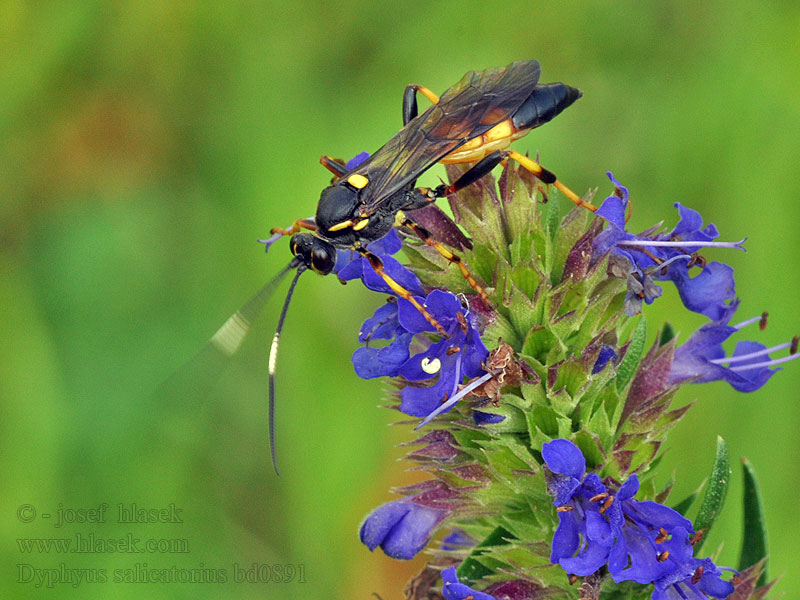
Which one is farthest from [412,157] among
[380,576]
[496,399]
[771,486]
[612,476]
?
[771,486]

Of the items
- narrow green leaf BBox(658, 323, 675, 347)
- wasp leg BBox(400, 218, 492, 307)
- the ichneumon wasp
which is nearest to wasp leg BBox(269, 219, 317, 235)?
the ichneumon wasp

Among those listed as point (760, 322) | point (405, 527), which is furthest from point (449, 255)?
point (760, 322)

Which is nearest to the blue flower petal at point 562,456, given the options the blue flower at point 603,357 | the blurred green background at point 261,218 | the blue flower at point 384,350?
the blue flower at point 603,357

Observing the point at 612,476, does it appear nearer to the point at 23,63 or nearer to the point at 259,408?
the point at 259,408

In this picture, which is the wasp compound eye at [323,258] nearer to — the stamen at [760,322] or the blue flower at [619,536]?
the blue flower at [619,536]

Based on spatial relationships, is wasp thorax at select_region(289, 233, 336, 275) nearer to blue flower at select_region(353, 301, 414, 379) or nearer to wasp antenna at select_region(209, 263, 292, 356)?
wasp antenna at select_region(209, 263, 292, 356)

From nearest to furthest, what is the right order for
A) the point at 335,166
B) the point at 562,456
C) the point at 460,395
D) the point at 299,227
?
the point at 562,456
the point at 460,395
the point at 299,227
the point at 335,166

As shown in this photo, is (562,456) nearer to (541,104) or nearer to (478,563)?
(478,563)
